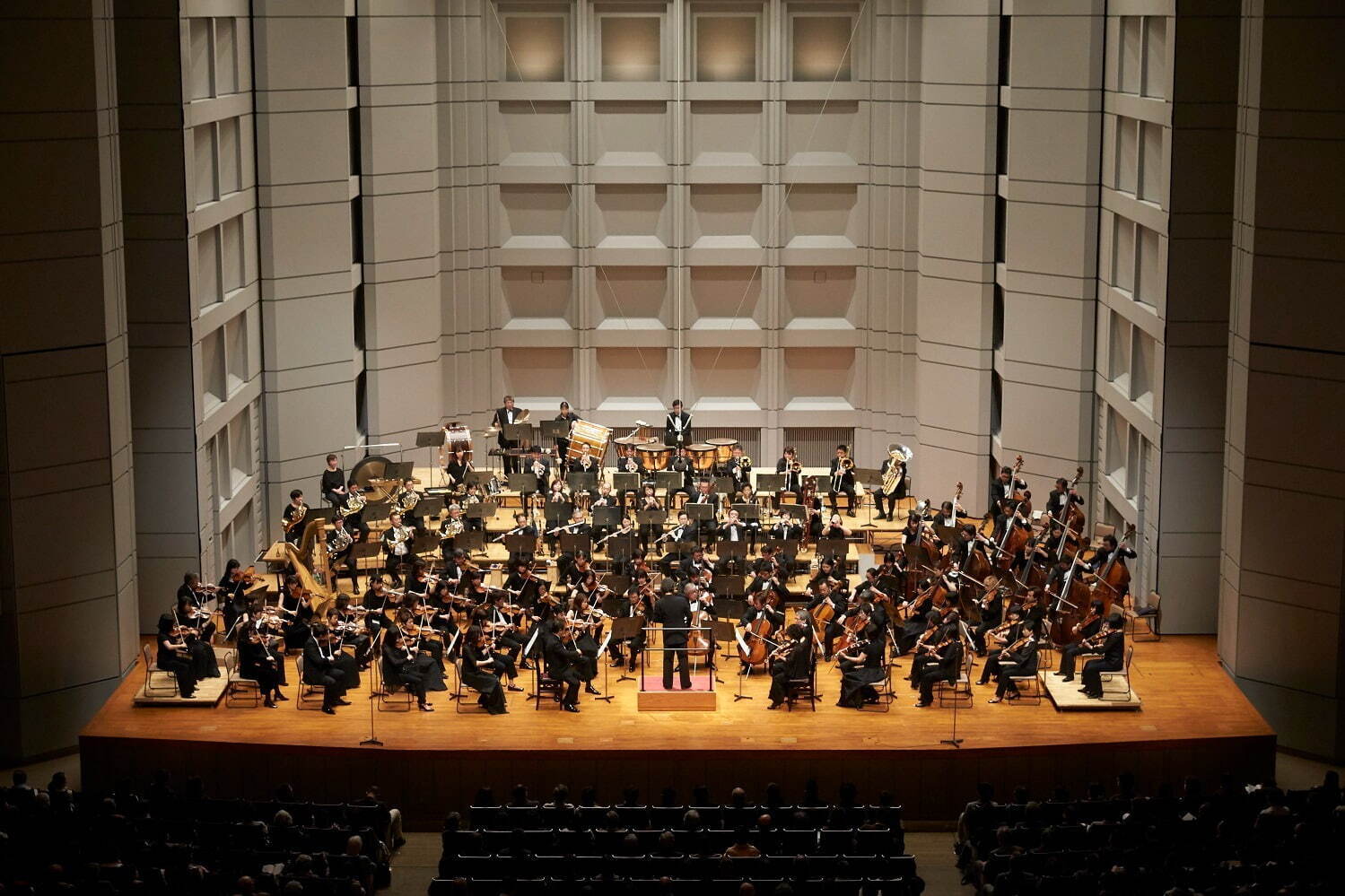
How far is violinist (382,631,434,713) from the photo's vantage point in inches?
747

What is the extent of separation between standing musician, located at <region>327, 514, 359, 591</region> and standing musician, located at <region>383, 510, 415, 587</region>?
1.30 feet

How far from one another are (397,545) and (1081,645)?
7886 millimetres

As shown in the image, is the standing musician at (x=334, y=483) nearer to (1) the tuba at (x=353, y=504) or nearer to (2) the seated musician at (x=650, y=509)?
(1) the tuba at (x=353, y=504)

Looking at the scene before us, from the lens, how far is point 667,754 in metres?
18.0

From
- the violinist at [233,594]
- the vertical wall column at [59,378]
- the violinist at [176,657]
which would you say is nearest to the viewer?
the vertical wall column at [59,378]

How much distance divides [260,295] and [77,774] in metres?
7.29

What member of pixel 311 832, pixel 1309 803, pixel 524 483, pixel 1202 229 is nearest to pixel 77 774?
pixel 311 832

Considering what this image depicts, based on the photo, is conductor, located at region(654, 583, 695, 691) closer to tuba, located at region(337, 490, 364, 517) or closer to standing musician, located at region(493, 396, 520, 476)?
tuba, located at region(337, 490, 364, 517)

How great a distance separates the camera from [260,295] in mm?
23828

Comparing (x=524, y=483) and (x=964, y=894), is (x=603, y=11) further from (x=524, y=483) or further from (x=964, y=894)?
(x=964, y=894)

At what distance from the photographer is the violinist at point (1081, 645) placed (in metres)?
19.5

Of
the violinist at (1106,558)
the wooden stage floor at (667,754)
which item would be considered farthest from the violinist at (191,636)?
the violinist at (1106,558)

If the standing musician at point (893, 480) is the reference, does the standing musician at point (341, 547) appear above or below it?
below

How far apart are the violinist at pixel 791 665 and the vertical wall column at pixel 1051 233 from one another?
615 centimetres
